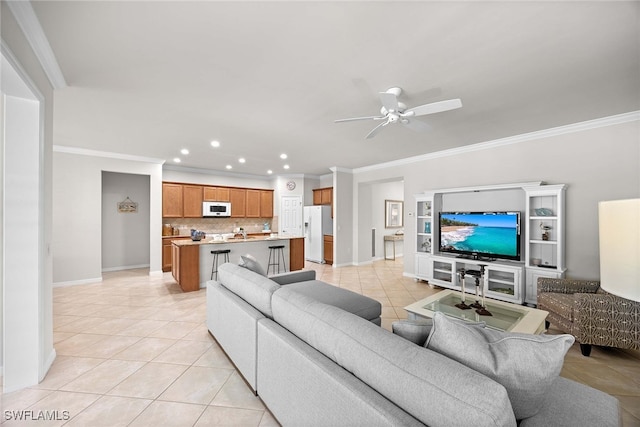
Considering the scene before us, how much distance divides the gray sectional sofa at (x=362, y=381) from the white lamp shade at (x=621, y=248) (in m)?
0.39

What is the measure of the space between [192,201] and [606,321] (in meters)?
7.64

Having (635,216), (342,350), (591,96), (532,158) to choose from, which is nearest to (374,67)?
(635,216)

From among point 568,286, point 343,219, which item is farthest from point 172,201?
point 568,286

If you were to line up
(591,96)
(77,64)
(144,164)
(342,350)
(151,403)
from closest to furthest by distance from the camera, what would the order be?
1. (342,350)
2. (151,403)
3. (77,64)
4. (591,96)
5. (144,164)

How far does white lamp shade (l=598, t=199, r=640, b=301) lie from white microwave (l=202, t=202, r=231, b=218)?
738 centimetres

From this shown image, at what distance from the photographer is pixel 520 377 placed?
100cm

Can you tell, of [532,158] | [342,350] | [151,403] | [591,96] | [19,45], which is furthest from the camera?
[532,158]

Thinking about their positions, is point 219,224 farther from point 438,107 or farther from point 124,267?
point 438,107

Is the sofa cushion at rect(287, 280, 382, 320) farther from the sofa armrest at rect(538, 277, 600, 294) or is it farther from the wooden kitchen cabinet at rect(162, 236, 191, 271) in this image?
the wooden kitchen cabinet at rect(162, 236, 191, 271)

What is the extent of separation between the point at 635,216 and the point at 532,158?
4010 mm

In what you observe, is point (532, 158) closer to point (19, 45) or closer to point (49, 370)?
point (19, 45)

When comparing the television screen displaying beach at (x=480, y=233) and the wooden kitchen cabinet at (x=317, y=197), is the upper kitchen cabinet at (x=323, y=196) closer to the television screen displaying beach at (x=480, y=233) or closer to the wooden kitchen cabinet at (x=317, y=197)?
the wooden kitchen cabinet at (x=317, y=197)

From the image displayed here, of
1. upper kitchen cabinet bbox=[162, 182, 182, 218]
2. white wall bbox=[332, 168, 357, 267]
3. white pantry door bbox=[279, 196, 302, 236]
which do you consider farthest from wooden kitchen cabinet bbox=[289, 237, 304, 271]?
upper kitchen cabinet bbox=[162, 182, 182, 218]

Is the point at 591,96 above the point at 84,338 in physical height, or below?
above
